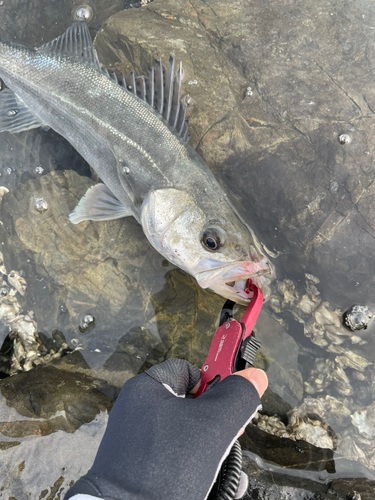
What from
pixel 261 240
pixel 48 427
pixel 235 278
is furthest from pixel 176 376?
pixel 261 240

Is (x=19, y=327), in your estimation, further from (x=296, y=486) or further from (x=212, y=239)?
(x=296, y=486)

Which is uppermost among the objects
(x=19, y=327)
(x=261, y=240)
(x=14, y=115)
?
(x=14, y=115)

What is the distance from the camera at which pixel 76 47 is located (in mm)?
3270

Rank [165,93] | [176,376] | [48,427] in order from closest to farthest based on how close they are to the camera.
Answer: [176,376], [48,427], [165,93]

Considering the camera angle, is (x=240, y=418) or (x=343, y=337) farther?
(x=343, y=337)

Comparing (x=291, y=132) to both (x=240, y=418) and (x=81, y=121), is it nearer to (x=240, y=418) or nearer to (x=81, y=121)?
(x=81, y=121)

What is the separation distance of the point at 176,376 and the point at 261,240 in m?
1.53

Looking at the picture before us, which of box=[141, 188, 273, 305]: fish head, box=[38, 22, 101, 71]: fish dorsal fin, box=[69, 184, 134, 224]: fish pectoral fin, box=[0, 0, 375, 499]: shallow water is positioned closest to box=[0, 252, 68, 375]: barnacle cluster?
box=[0, 0, 375, 499]: shallow water

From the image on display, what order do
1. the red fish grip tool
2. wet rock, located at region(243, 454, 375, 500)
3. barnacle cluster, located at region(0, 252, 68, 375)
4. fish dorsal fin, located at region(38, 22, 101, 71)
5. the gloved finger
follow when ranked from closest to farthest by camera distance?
the gloved finger < the red fish grip tool < wet rock, located at region(243, 454, 375, 500) < fish dorsal fin, located at region(38, 22, 101, 71) < barnacle cluster, located at region(0, 252, 68, 375)

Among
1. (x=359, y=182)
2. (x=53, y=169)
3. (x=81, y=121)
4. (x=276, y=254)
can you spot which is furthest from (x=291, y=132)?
(x=53, y=169)

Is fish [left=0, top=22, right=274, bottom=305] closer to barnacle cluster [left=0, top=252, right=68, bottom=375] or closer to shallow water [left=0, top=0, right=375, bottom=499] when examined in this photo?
shallow water [left=0, top=0, right=375, bottom=499]

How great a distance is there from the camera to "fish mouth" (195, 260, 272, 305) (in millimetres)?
2527

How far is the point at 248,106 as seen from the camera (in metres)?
3.36

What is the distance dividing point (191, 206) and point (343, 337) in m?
1.88
